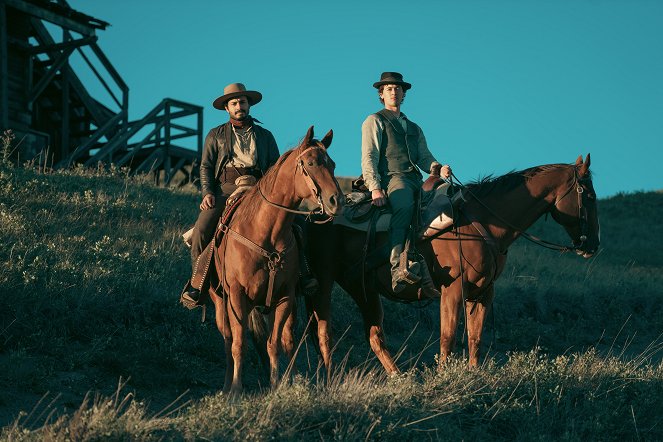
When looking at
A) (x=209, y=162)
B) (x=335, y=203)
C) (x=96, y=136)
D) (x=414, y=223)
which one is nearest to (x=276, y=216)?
(x=335, y=203)

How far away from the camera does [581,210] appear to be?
31.9 feet

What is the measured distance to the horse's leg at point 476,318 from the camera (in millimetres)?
9539

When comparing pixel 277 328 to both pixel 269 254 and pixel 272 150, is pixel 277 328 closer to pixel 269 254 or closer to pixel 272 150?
pixel 269 254

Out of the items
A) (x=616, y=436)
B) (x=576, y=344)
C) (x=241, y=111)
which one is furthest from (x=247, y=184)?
(x=576, y=344)

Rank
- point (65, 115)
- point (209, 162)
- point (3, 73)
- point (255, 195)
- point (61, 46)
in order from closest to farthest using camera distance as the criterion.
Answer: point (255, 195) → point (209, 162) → point (3, 73) → point (61, 46) → point (65, 115)

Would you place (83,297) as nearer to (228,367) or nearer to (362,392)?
(228,367)

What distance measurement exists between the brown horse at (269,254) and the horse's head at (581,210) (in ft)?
9.68

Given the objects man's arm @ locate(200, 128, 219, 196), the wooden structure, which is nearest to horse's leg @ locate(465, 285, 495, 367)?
man's arm @ locate(200, 128, 219, 196)

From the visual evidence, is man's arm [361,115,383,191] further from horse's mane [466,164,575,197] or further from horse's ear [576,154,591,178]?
horse's ear [576,154,591,178]

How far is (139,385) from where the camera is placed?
10047 mm

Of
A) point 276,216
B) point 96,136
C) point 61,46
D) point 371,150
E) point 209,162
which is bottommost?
point 276,216

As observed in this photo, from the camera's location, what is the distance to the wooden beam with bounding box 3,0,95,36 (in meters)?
22.4

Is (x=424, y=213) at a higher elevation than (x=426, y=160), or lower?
lower

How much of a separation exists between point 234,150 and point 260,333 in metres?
2.05
